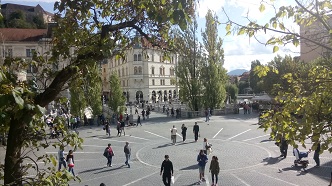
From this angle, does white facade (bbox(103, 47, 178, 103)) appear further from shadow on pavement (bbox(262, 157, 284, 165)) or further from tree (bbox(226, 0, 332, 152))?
tree (bbox(226, 0, 332, 152))

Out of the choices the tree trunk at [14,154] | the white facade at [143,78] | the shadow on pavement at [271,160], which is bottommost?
the shadow on pavement at [271,160]

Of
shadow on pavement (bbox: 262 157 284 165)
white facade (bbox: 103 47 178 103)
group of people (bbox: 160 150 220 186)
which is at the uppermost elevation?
white facade (bbox: 103 47 178 103)

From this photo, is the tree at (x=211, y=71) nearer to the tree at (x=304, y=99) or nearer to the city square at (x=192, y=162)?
the city square at (x=192, y=162)

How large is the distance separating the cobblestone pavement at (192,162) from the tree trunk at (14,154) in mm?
10288

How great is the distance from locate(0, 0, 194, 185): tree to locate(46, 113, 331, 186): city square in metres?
9.75

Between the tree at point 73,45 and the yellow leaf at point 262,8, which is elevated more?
the yellow leaf at point 262,8

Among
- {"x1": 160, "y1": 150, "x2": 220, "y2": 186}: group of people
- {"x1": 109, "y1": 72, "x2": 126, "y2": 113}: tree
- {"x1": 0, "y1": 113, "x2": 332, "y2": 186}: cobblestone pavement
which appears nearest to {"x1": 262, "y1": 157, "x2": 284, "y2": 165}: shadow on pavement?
{"x1": 0, "y1": 113, "x2": 332, "y2": 186}: cobblestone pavement

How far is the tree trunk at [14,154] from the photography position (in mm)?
3334

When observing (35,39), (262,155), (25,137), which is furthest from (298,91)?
(35,39)

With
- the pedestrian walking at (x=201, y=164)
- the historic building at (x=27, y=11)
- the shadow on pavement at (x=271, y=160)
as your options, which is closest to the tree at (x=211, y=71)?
the shadow on pavement at (x=271, y=160)

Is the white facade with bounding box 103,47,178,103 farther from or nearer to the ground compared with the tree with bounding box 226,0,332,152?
farther from the ground

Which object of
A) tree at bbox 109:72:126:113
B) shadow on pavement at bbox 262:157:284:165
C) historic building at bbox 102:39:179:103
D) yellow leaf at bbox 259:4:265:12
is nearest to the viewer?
yellow leaf at bbox 259:4:265:12

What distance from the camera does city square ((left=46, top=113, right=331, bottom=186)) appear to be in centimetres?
1361

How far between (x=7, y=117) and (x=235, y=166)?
14.4 meters
